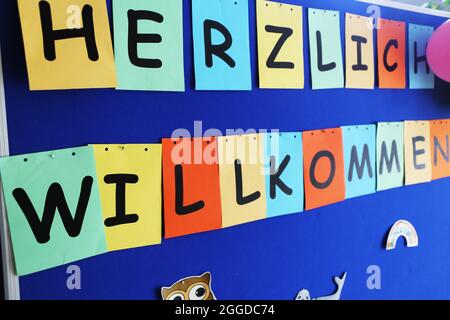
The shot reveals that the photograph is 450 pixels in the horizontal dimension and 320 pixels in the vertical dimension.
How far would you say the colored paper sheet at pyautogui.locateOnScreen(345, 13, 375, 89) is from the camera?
2.56 ft

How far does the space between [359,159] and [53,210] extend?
638 mm

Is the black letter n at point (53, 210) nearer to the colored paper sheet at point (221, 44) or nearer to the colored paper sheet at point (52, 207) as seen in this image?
the colored paper sheet at point (52, 207)

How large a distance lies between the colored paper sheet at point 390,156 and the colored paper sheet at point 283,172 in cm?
23

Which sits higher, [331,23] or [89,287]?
[331,23]

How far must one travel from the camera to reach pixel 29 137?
1.73 feet

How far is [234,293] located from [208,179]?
0.24 meters

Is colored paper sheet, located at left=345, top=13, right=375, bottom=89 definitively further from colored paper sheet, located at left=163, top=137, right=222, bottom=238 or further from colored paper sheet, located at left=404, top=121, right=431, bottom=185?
colored paper sheet, located at left=163, top=137, right=222, bottom=238

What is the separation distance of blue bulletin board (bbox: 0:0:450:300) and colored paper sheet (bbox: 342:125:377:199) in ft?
0.08

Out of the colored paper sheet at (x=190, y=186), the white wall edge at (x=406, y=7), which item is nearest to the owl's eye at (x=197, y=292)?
the colored paper sheet at (x=190, y=186)

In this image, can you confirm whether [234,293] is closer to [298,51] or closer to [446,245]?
[298,51]

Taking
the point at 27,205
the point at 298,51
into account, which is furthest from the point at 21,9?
the point at 298,51

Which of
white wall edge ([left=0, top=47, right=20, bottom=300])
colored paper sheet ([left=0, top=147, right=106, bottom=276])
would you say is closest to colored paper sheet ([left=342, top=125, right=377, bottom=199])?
colored paper sheet ([left=0, top=147, right=106, bottom=276])

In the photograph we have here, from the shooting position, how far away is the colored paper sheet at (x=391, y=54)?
0.83 meters

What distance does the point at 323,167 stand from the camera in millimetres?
771
